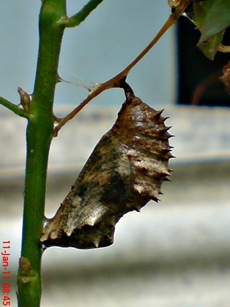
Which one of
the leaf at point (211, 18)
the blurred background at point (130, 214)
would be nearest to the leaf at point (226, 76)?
the leaf at point (211, 18)

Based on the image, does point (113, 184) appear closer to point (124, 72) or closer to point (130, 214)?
point (124, 72)

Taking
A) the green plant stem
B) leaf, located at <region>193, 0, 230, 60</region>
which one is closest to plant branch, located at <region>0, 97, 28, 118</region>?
the green plant stem

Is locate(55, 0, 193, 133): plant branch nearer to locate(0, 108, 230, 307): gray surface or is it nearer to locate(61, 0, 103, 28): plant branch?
locate(61, 0, 103, 28): plant branch

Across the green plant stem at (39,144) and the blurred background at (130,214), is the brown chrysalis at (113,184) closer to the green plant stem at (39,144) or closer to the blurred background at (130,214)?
the green plant stem at (39,144)

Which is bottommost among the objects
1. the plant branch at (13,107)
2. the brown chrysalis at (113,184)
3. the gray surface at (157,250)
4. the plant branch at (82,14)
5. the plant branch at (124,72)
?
the brown chrysalis at (113,184)

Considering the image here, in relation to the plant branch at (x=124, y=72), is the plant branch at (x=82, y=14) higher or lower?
higher

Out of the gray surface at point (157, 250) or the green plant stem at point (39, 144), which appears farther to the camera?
the gray surface at point (157, 250)

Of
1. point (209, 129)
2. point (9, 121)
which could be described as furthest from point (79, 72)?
point (209, 129)
